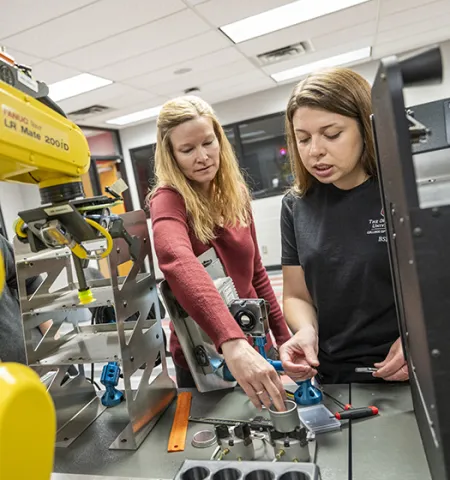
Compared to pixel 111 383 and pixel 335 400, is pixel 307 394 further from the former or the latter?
pixel 111 383

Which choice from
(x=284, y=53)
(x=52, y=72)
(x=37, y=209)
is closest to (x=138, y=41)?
(x=52, y=72)

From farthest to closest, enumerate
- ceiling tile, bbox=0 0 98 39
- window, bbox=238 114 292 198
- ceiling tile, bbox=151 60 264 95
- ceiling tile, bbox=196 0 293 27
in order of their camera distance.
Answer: window, bbox=238 114 292 198 → ceiling tile, bbox=151 60 264 95 → ceiling tile, bbox=196 0 293 27 → ceiling tile, bbox=0 0 98 39

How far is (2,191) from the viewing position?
232 inches

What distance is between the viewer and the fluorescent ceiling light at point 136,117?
6.15 meters

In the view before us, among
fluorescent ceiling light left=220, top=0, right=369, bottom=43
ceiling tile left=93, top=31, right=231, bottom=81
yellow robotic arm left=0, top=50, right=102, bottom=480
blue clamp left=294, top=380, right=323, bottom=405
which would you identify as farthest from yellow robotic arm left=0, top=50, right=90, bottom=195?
ceiling tile left=93, top=31, right=231, bottom=81

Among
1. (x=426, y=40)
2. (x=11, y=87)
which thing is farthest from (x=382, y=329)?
(x=426, y=40)

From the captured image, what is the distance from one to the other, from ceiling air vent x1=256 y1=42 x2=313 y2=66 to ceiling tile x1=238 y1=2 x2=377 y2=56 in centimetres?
15

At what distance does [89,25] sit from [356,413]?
3013 mm

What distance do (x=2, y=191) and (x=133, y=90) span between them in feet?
8.23

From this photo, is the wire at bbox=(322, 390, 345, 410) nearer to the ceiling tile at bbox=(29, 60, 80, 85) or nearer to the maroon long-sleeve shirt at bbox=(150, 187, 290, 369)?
the maroon long-sleeve shirt at bbox=(150, 187, 290, 369)

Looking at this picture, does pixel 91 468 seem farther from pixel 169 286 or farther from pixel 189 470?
pixel 169 286

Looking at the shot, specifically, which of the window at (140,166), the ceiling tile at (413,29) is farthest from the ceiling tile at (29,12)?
the window at (140,166)

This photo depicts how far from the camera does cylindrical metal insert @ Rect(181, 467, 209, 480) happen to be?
72cm

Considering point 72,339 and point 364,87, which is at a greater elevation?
point 364,87
